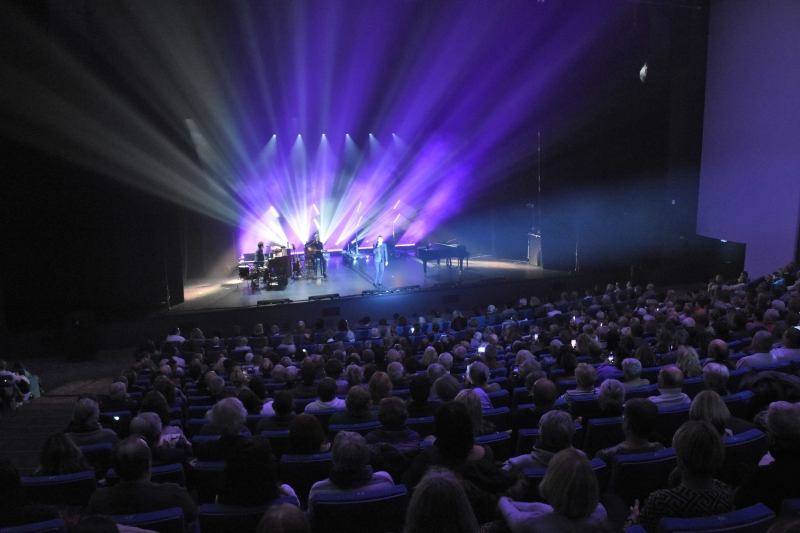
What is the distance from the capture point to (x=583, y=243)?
17.4 meters

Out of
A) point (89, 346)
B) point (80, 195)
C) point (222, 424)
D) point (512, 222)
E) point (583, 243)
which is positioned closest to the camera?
point (222, 424)

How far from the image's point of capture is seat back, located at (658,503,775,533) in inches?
84.0

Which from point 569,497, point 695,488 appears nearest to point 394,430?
point 569,497

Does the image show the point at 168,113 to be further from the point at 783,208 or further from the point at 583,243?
the point at 783,208

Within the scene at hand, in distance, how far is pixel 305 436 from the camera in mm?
3398

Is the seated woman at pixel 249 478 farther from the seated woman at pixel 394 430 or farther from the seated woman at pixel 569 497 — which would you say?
the seated woman at pixel 569 497

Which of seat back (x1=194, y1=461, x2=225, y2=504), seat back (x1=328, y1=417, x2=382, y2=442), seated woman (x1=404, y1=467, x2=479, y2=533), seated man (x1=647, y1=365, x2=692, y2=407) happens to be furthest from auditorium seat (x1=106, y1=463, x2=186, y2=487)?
seated man (x1=647, y1=365, x2=692, y2=407)

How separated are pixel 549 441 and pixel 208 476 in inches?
81.6

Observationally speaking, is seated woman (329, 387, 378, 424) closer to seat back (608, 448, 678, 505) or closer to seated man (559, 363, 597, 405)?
seated man (559, 363, 597, 405)

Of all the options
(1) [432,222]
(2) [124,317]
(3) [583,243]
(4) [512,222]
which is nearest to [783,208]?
(3) [583,243]

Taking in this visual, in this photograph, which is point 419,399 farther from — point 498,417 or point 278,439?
point 278,439

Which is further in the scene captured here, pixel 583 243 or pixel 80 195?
pixel 583 243

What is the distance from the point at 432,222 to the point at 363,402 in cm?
1781

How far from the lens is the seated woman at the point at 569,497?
7.11 ft
